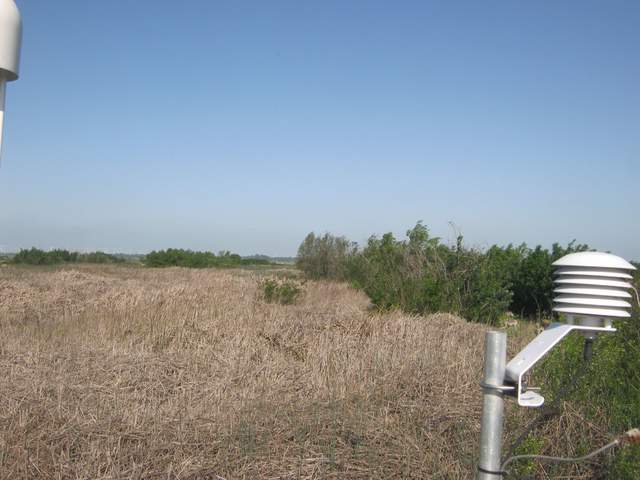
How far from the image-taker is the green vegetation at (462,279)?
1341 centimetres

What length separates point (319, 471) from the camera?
4.08m

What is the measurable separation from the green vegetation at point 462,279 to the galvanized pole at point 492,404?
10776mm

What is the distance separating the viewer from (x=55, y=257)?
4356 centimetres

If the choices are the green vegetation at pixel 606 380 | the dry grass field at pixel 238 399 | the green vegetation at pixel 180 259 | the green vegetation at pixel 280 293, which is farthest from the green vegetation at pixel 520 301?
the green vegetation at pixel 180 259

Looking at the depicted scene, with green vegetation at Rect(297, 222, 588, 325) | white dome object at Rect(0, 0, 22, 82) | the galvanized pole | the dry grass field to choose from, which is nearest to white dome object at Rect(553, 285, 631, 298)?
the galvanized pole

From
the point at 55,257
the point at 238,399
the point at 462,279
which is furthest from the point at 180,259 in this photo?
the point at 238,399

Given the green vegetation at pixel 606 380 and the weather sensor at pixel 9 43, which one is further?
the green vegetation at pixel 606 380

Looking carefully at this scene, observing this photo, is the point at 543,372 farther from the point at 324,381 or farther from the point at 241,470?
the point at 241,470

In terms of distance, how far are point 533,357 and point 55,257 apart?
45679mm

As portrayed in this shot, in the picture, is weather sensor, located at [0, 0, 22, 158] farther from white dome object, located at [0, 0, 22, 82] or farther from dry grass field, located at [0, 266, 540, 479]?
dry grass field, located at [0, 266, 540, 479]

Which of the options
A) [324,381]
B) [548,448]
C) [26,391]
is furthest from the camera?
[324,381]

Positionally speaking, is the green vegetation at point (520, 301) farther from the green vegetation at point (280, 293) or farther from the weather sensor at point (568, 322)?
the green vegetation at point (280, 293)

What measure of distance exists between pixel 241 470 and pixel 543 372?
9.57 feet

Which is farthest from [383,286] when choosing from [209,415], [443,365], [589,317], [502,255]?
[589,317]
